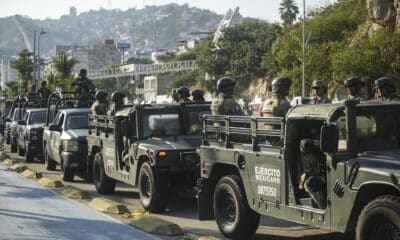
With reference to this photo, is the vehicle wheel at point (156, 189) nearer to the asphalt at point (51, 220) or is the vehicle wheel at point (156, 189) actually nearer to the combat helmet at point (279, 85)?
the asphalt at point (51, 220)

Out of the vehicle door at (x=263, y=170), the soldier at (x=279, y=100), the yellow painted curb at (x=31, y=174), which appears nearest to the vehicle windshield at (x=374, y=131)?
the vehicle door at (x=263, y=170)

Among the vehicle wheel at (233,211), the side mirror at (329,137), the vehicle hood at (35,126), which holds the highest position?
the side mirror at (329,137)

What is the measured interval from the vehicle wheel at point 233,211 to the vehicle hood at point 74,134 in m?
7.51

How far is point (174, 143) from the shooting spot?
37.3 feet

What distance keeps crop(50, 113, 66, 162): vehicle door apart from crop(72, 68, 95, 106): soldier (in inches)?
124

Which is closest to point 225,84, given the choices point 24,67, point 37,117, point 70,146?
point 70,146

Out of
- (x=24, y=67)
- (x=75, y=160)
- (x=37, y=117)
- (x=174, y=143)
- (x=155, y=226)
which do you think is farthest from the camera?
(x=24, y=67)

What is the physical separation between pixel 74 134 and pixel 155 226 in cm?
715

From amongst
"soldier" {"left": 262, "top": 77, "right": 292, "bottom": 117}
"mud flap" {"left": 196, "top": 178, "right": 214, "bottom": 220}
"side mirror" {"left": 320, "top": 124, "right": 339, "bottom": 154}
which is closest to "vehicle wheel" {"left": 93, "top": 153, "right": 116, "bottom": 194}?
"mud flap" {"left": 196, "top": 178, "right": 214, "bottom": 220}

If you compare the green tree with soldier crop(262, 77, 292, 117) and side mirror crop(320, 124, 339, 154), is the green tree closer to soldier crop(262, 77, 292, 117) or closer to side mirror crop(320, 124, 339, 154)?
soldier crop(262, 77, 292, 117)

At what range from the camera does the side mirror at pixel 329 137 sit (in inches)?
259

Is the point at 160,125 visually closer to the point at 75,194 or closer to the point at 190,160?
the point at 190,160

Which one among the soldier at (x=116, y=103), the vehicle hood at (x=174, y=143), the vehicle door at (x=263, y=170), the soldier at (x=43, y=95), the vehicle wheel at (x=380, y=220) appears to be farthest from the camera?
the soldier at (x=43, y=95)

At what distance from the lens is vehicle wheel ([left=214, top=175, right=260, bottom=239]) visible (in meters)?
8.52
